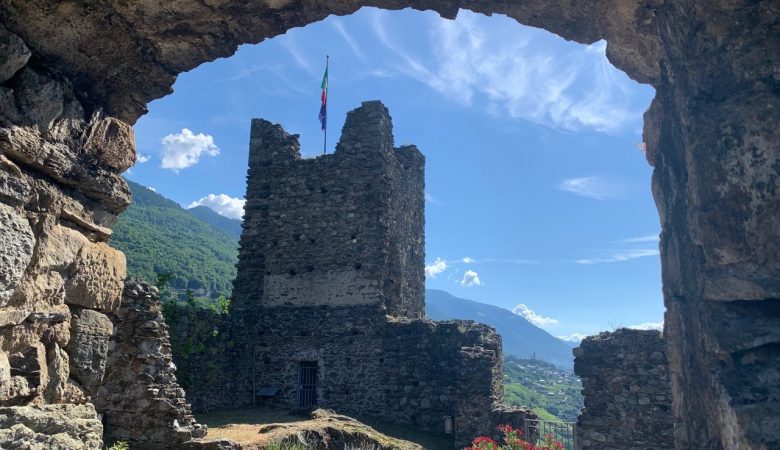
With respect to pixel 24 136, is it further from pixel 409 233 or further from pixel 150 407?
pixel 409 233

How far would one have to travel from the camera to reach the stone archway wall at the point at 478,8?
276 cm

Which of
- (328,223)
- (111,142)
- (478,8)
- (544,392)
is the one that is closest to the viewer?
(111,142)

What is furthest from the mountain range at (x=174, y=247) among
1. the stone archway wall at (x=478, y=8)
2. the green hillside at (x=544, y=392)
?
the stone archway wall at (x=478, y=8)

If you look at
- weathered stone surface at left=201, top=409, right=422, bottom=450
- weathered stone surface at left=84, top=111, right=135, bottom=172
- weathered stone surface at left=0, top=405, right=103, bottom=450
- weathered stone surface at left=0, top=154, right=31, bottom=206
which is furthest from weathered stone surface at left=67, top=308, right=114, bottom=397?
weathered stone surface at left=201, top=409, right=422, bottom=450

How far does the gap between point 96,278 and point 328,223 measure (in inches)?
536

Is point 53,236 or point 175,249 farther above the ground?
point 175,249

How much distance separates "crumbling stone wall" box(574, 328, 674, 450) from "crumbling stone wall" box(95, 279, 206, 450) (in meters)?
7.35

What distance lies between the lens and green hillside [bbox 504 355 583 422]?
189 ft

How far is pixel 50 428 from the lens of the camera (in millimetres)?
2814

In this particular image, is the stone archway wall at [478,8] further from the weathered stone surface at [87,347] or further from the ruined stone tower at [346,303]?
the ruined stone tower at [346,303]

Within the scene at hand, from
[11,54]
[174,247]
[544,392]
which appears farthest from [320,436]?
[544,392]

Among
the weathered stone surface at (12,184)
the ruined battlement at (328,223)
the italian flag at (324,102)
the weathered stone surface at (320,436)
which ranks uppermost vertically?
the italian flag at (324,102)

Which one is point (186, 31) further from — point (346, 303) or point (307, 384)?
point (307, 384)

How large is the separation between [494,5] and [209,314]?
1278 centimetres
